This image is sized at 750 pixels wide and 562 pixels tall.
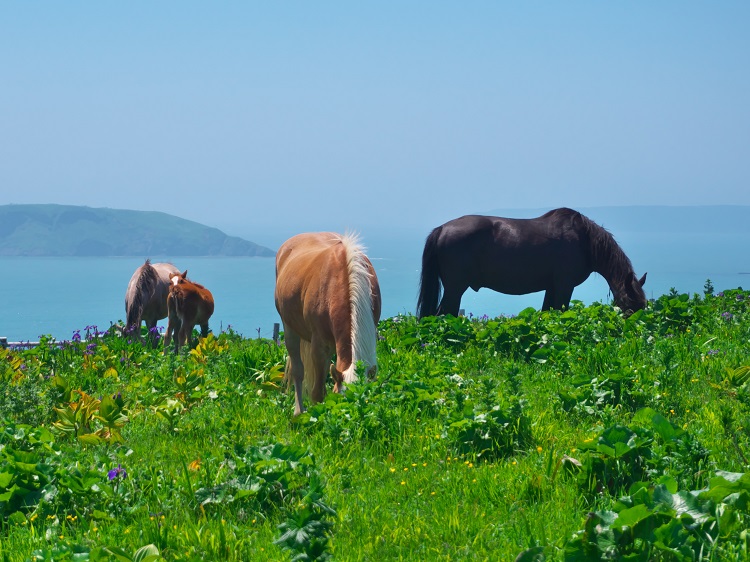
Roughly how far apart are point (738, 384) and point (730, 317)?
424 centimetres

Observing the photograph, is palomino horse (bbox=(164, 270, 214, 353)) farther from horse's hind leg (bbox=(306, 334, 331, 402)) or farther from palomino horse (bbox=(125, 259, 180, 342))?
horse's hind leg (bbox=(306, 334, 331, 402))

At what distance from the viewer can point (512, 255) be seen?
1552cm

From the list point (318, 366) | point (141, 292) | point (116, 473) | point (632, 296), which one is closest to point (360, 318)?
point (318, 366)

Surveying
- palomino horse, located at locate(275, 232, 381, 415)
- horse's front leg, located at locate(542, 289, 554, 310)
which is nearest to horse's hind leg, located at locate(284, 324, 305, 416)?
palomino horse, located at locate(275, 232, 381, 415)

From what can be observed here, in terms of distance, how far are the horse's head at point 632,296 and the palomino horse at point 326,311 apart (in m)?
6.81

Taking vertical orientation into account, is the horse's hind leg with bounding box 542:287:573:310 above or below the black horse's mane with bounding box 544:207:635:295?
below

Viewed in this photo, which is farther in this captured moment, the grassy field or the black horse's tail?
the black horse's tail

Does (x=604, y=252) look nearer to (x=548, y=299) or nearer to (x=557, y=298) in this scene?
(x=557, y=298)

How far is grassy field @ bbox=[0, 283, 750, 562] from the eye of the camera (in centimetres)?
384

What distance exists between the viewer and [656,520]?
137 inches

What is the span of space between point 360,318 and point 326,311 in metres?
0.60

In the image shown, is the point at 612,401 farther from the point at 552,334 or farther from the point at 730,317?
the point at 730,317

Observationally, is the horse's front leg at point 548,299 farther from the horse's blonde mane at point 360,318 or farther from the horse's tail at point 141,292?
the horse's blonde mane at point 360,318

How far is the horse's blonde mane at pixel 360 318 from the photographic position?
6766 mm
